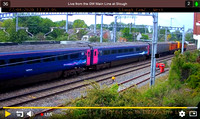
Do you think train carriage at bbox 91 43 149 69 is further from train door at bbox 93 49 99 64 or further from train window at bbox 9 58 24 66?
train window at bbox 9 58 24 66

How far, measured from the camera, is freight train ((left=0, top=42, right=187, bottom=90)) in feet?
44.9

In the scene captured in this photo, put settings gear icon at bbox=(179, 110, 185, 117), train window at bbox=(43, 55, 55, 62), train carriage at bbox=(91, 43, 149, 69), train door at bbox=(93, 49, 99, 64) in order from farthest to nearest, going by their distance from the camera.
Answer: train carriage at bbox=(91, 43, 149, 69)
train door at bbox=(93, 49, 99, 64)
train window at bbox=(43, 55, 55, 62)
settings gear icon at bbox=(179, 110, 185, 117)

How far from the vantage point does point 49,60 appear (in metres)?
16.1

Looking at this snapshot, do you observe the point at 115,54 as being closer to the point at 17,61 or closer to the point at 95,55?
the point at 95,55

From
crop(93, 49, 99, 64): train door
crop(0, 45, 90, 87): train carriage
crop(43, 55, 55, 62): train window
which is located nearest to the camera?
crop(0, 45, 90, 87): train carriage

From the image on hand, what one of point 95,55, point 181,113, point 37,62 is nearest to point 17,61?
point 37,62

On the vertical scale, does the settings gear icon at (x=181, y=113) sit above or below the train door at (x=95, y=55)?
below

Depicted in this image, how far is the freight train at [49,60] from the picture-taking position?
13.7 m

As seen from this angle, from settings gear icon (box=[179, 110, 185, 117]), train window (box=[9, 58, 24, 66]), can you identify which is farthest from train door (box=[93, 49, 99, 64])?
settings gear icon (box=[179, 110, 185, 117])

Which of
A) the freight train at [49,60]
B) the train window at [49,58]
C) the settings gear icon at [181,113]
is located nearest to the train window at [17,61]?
the freight train at [49,60]

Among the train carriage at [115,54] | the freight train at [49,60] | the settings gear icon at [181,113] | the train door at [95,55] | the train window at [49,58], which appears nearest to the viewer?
the settings gear icon at [181,113]

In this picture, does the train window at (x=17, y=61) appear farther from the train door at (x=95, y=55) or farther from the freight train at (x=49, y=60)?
the train door at (x=95, y=55)

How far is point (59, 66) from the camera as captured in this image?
17.0m

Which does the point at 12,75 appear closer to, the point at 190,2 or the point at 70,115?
the point at 70,115
